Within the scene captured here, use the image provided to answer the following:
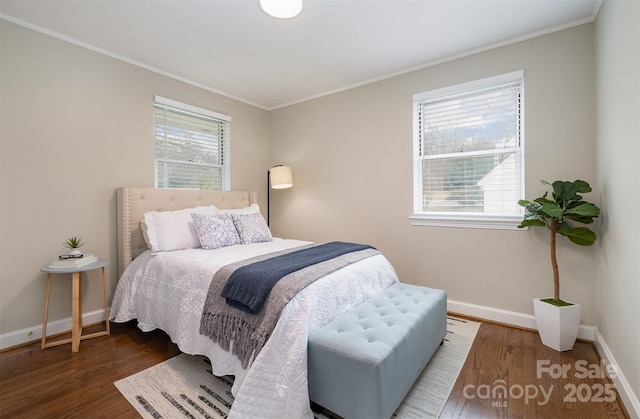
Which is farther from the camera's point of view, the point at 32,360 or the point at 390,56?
the point at 390,56

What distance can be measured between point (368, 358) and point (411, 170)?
2237mm

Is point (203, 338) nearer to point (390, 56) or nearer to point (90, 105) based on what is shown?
point (90, 105)

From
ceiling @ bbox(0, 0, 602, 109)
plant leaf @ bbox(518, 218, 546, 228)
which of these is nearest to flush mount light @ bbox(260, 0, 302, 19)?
ceiling @ bbox(0, 0, 602, 109)

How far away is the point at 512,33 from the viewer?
2500 mm

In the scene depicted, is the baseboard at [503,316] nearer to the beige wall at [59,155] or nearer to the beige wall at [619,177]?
the beige wall at [619,177]

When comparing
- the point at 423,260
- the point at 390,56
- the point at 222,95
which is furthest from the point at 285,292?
the point at 222,95

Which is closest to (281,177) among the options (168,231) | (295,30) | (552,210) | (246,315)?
(168,231)

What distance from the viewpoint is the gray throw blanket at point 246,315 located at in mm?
1604

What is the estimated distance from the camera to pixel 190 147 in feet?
11.5

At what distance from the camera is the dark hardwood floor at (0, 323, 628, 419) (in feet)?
5.25

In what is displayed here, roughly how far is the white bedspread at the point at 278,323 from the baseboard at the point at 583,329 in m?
1.02

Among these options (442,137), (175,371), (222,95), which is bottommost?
(175,371)

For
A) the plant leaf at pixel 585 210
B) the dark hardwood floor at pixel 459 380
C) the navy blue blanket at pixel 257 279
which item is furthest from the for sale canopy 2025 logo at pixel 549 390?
the navy blue blanket at pixel 257 279

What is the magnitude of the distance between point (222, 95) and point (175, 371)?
3.17m
